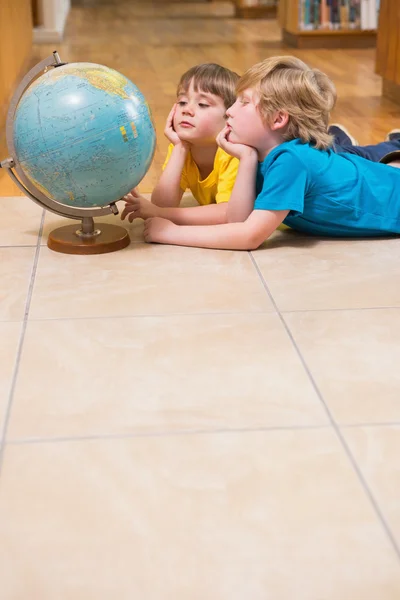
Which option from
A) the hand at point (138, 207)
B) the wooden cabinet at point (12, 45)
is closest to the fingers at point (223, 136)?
the hand at point (138, 207)

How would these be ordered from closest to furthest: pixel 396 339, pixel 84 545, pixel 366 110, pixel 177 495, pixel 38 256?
pixel 84 545, pixel 177 495, pixel 396 339, pixel 38 256, pixel 366 110

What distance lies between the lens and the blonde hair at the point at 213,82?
268 cm

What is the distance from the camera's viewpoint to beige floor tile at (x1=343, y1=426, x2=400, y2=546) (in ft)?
4.56

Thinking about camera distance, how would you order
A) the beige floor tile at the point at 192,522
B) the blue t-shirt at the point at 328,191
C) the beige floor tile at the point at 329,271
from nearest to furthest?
the beige floor tile at the point at 192,522
the beige floor tile at the point at 329,271
the blue t-shirt at the point at 328,191

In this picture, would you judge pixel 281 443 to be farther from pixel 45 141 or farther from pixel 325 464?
pixel 45 141

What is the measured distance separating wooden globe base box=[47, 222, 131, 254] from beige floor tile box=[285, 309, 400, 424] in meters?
0.72

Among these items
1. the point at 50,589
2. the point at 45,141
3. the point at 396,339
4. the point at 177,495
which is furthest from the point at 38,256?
the point at 50,589

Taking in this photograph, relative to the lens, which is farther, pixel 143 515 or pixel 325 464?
pixel 325 464

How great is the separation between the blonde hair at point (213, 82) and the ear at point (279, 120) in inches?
8.3

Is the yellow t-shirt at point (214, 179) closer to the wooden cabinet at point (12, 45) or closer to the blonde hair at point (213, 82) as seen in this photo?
the blonde hair at point (213, 82)

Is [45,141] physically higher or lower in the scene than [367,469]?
higher

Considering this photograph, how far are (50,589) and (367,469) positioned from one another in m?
0.60

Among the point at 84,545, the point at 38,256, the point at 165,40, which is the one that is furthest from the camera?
the point at 165,40

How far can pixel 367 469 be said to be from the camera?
149 cm
